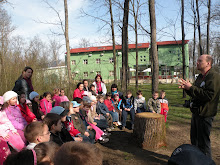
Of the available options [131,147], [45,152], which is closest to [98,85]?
[131,147]

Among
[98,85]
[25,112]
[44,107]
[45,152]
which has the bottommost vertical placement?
[44,107]

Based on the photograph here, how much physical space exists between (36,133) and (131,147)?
111 inches

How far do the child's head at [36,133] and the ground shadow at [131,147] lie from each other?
169 centimetres

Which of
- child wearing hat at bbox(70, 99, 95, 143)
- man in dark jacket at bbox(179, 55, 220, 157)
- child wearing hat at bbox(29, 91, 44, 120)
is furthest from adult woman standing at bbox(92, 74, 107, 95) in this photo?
man in dark jacket at bbox(179, 55, 220, 157)

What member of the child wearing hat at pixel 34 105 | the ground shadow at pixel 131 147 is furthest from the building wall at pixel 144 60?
the child wearing hat at pixel 34 105

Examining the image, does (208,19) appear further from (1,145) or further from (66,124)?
(1,145)

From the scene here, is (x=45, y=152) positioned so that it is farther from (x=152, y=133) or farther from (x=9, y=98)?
(x=152, y=133)

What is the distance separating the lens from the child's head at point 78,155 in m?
1.02

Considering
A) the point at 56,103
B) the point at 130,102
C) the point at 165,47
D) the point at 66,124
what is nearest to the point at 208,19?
the point at 130,102

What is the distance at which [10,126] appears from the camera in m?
3.50

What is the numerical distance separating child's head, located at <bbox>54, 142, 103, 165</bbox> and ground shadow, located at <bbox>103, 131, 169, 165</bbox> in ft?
9.55

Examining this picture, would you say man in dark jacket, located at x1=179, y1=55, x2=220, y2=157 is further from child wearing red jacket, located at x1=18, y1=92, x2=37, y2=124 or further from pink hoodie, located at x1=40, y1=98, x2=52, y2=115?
pink hoodie, located at x1=40, y1=98, x2=52, y2=115

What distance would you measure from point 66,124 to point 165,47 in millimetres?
38440

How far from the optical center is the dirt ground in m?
3.80
